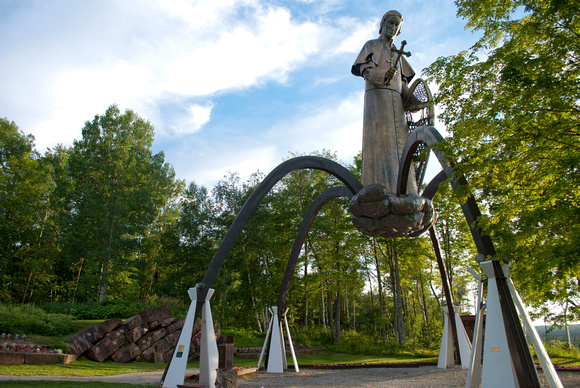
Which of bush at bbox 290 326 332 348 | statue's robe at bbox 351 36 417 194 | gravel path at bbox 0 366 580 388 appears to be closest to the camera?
gravel path at bbox 0 366 580 388

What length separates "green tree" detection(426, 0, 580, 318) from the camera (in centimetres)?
529

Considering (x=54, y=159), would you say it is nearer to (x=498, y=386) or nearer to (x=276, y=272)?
(x=276, y=272)

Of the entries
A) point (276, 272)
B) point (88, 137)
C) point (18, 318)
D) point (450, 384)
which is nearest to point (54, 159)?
point (88, 137)

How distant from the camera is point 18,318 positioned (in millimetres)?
14516

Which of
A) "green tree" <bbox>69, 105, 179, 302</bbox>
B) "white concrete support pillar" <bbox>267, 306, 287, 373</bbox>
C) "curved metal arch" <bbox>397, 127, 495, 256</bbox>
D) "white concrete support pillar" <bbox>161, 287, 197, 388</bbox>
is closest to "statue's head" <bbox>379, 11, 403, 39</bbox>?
"curved metal arch" <bbox>397, 127, 495, 256</bbox>

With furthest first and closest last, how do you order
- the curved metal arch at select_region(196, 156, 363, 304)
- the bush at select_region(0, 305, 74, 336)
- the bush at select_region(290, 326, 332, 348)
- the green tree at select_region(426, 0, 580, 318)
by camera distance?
1. the bush at select_region(290, 326, 332, 348)
2. the bush at select_region(0, 305, 74, 336)
3. the curved metal arch at select_region(196, 156, 363, 304)
4. the green tree at select_region(426, 0, 580, 318)

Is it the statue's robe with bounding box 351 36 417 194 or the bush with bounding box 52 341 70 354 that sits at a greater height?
the statue's robe with bounding box 351 36 417 194

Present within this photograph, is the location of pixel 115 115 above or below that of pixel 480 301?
above

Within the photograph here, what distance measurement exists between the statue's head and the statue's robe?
229mm

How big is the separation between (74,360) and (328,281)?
62.2 feet

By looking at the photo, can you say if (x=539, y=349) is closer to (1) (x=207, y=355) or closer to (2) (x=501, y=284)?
(2) (x=501, y=284)

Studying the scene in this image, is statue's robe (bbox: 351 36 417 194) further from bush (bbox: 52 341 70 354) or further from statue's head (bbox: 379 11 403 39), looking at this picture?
bush (bbox: 52 341 70 354)

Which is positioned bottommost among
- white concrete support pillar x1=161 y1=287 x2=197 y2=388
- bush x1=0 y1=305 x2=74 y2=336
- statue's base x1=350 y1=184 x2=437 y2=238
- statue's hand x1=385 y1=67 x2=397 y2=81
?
white concrete support pillar x1=161 y1=287 x2=197 y2=388

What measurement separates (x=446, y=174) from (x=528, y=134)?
2106 mm
